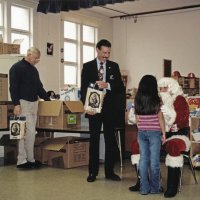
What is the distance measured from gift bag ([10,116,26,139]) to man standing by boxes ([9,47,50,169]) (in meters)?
0.07

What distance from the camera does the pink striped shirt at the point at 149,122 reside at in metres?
→ 3.60

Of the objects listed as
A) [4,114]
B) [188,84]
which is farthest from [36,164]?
[188,84]

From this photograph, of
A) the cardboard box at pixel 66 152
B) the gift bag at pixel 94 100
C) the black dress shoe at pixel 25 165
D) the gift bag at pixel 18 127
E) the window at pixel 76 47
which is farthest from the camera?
the window at pixel 76 47

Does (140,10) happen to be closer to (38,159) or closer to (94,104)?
(38,159)

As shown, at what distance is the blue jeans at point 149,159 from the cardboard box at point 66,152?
1687 mm

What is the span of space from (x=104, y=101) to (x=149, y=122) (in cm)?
72

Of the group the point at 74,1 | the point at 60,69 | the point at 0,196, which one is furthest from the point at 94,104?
the point at 60,69

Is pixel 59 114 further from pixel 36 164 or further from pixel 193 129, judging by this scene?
pixel 193 129

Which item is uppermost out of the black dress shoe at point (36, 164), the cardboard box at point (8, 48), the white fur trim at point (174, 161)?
the cardboard box at point (8, 48)

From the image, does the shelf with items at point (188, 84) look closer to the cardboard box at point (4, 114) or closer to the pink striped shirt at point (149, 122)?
the cardboard box at point (4, 114)

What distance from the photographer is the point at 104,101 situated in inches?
164

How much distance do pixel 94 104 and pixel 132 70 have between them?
23.2 ft

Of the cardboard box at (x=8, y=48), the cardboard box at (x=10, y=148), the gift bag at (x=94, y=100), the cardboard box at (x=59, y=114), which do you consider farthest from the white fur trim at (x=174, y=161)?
the cardboard box at (x=8, y=48)

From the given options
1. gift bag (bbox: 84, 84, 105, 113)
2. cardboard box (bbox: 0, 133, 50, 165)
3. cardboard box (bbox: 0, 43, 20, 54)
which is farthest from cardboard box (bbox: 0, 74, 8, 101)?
gift bag (bbox: 84, 84, 105, 113)
